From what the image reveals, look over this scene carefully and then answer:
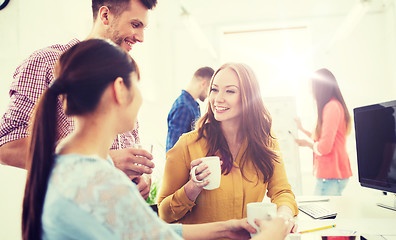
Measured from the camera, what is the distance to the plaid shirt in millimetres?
1013

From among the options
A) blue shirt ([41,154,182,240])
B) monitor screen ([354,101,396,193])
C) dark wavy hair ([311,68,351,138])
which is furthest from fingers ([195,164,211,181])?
dark wavy hair ([311,68,351,138])

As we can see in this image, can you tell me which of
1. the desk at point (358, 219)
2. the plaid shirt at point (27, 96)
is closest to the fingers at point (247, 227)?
the desk at point (358, 219)

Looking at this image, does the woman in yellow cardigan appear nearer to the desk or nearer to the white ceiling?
the desk

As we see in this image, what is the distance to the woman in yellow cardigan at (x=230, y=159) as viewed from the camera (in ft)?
4.56

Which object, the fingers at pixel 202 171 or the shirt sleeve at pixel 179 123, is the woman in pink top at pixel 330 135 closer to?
the shirt sleeve at pixel 179 123

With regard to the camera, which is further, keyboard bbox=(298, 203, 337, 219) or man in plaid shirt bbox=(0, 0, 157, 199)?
keyboard bbox=(298, 203, 337, 219)

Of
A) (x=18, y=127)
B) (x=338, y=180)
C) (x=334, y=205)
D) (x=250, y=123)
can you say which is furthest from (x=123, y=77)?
(x=338, y=180)

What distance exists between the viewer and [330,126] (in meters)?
2.72

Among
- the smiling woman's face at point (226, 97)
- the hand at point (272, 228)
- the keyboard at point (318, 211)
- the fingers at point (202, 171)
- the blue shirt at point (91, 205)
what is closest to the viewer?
the blue shirt at point (91, 205)

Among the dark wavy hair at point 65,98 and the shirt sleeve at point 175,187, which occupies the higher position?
the dark wavy hair at point 65,98

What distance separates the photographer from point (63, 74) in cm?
64

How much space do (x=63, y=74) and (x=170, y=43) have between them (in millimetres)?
5051

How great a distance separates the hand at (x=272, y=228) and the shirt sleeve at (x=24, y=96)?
0.84 m

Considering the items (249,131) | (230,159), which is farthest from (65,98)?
(249,131)
